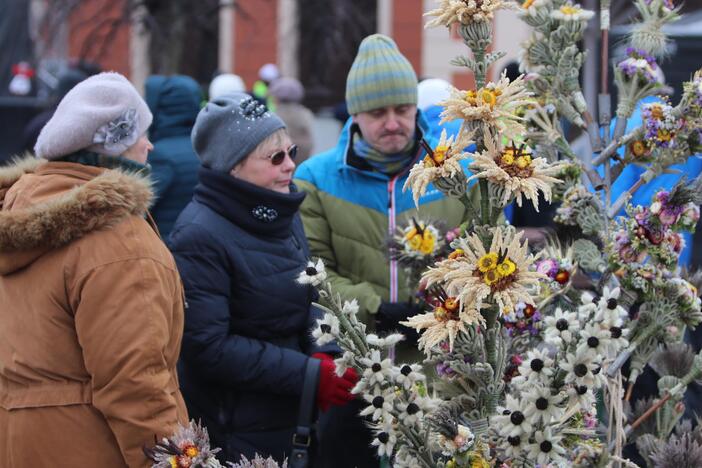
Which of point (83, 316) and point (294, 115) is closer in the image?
point (83, 316)

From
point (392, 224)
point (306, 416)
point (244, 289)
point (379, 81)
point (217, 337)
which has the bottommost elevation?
point (306, 416)

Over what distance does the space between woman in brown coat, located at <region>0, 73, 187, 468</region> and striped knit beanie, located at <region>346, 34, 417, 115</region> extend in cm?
95

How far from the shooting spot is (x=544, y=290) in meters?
2.32

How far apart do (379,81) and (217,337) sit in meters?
0.91

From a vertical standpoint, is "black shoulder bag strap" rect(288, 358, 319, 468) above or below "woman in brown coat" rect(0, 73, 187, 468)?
below

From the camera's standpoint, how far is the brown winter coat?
2.29 metres

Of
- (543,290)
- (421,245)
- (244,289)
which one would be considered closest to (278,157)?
(244,289)

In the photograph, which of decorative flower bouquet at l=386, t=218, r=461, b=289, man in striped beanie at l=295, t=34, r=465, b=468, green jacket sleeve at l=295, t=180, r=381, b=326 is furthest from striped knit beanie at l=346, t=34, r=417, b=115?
decorative flower bouquet at l=386, t=218, r=461, b=289

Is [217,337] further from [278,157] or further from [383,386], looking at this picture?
[383,386]

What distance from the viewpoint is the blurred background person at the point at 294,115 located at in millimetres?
7000

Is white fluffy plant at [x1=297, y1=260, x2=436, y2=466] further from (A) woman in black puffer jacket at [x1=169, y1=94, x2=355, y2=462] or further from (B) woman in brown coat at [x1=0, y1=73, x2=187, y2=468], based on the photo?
(A) woman in black puffer jacket at [x1=169, y1=94, x2=355, y2=462]

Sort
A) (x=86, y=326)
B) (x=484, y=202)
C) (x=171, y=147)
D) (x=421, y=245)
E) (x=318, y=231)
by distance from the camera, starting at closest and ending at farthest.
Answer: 1. (x=484, y=202)
2. (x=86, y=326)
3. (x=421, y=245)
4. (x=318, y=231)
5. (x=171, y=147)

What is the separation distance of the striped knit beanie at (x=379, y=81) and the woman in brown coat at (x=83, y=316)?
0.95 metres

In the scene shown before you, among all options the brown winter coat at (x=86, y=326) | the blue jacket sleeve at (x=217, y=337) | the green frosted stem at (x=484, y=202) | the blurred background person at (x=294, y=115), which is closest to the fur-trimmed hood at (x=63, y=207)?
the brown winter coat at (x=86, y=326)
